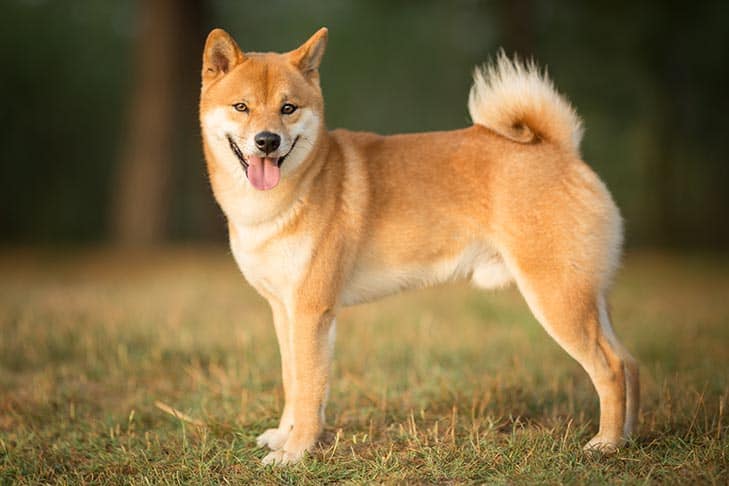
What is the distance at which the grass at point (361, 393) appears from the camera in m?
3.38

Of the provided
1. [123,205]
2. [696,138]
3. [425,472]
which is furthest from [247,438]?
[696,138]

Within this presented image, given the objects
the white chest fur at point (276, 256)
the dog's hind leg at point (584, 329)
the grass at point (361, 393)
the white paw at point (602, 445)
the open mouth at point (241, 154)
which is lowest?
the grass at point (361, 393)

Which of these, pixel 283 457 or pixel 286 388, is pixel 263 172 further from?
pixel 283 457

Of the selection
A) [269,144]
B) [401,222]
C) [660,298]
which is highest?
[269,144]

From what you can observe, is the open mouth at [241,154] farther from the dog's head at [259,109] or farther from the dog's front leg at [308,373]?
the dog's front leg at [308,373]

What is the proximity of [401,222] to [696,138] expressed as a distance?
1306 centimetres

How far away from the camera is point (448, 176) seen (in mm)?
3918

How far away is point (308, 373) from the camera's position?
144 inches

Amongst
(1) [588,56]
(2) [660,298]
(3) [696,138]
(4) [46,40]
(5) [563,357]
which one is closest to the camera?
(5) [563,357]

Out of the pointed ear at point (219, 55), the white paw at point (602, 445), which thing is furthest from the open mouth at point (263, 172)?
the white paw at point (602, 445)

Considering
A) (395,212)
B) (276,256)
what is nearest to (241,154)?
(276,256)

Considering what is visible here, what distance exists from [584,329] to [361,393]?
57.2 inches

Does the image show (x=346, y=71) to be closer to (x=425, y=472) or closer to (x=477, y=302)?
(x=477, y=302)

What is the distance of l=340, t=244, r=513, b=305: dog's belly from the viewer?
386 centimetres
